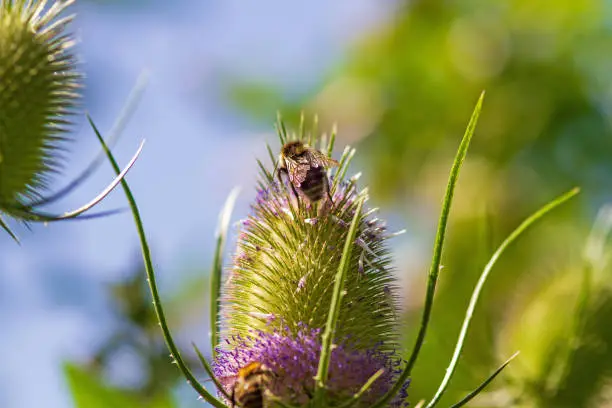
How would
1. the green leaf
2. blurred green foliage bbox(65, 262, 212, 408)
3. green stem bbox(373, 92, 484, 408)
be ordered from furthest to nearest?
blurred green foliage bbox(65, 262, 212, 408), the green leaf, green stem bbox(373, 92, 484, 408)

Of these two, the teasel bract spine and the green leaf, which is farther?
the green leaf

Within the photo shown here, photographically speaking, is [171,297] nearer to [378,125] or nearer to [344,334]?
[378,125]

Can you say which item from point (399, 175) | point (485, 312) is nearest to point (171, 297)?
point (399, 175)

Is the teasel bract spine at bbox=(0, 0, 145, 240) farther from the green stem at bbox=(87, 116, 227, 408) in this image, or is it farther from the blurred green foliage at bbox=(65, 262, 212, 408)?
the blurred green foliage at bbox=(65, 262, 212, 408)

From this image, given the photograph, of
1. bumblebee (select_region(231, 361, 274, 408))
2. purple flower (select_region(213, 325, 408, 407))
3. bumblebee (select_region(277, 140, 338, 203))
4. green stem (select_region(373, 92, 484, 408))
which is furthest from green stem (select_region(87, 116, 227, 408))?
bumblebee (select_region(277, 140, 338, 203))

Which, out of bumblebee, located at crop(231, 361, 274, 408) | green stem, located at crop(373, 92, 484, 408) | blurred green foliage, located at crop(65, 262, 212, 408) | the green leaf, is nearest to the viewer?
green stem, located at crop(373, 92, 484, 408)

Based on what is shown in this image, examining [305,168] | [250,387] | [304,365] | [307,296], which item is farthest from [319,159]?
[250,387]

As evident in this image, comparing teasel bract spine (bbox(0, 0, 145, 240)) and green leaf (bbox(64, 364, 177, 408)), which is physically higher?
teasel bract spine (bbox(0, 0, 145, 240))
